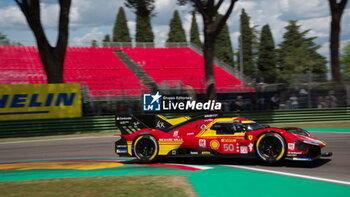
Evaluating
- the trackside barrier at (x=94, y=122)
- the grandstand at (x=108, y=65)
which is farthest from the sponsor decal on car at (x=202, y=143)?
the grandstand at (x=108, y=65)

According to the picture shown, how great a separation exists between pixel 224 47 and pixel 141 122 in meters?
55.6

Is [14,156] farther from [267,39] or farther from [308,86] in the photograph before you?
[267,39]

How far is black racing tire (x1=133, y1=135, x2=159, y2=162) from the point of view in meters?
9.37

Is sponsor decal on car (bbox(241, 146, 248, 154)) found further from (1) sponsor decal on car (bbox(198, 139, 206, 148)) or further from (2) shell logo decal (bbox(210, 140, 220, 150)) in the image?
(1) sponsor decal on car (bbox(198, 139, 206, 148))

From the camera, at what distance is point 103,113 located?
20.6 meters

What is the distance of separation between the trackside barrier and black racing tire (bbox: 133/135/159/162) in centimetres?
1037

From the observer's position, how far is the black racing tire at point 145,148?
937 centimetres

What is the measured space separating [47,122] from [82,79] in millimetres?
16327

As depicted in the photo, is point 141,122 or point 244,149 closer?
point 244,149

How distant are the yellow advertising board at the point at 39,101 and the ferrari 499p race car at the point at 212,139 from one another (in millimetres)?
10849

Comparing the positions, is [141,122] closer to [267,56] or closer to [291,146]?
[291,146]

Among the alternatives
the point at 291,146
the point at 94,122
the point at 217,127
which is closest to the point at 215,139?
the point at 217,127

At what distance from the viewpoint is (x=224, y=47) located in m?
64.2

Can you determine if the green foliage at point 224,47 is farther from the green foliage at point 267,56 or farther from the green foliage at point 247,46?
the green foliage at point 267,56
